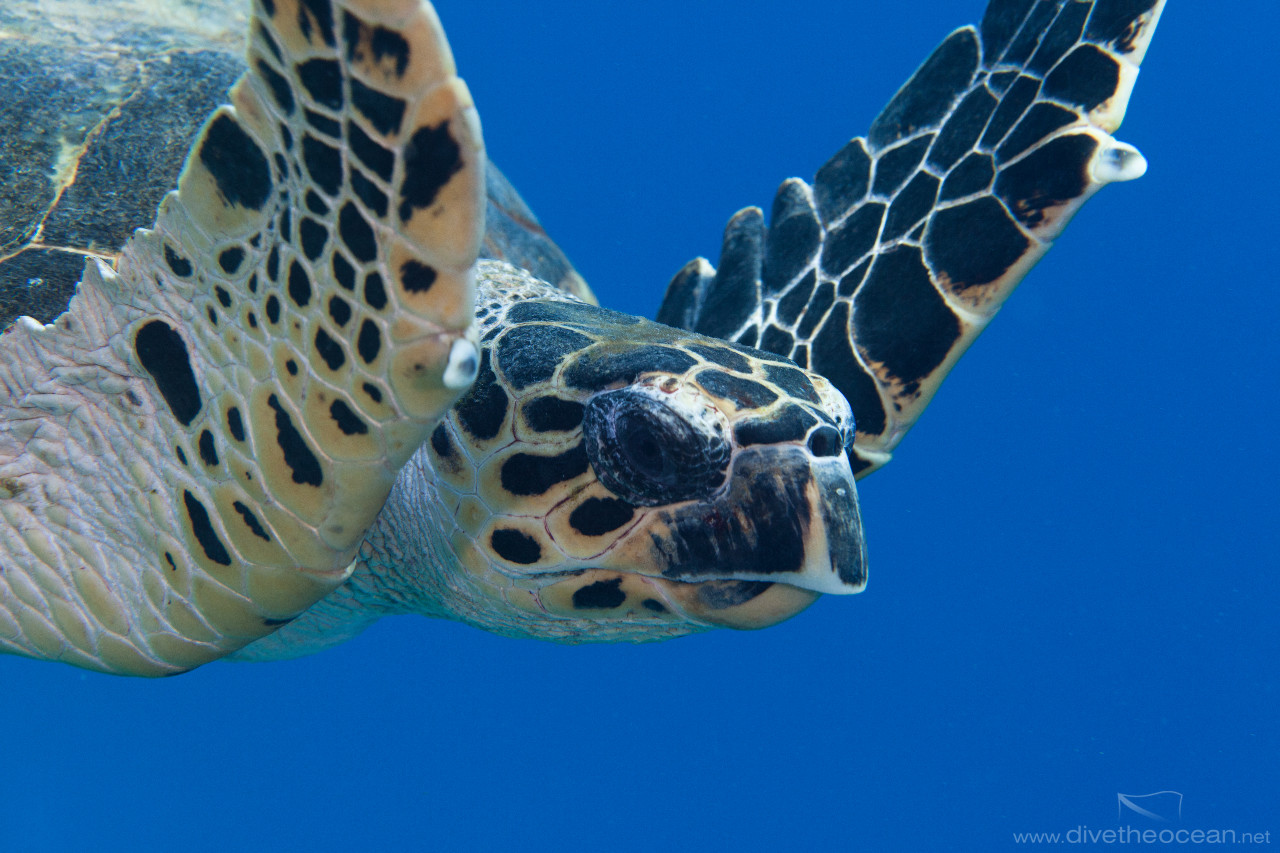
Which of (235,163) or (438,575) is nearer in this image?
(235,163)

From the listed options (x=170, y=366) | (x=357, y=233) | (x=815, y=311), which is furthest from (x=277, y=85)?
(x=815, y=311)

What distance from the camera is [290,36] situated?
32.0 inches

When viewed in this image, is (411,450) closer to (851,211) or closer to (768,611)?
(768,611)

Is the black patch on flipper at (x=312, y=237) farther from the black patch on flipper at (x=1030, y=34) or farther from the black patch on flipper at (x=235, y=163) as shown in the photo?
the black patch on flipper at (x=1030, y=34)

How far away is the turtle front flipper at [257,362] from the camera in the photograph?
0.81 meters

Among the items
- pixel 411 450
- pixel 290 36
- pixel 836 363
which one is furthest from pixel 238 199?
pixel 836 363

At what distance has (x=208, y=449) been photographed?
1173mm

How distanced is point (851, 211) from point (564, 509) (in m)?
1.18

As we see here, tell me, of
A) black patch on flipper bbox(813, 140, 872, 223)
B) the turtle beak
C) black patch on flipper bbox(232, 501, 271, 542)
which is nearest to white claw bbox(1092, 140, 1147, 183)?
black patch on flipper bbox(813, 140, 872, 223)

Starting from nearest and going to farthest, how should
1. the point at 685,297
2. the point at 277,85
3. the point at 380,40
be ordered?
the point at 380,40 < the point at 277,85 < the point at 685,297

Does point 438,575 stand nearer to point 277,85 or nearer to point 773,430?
point 773,430

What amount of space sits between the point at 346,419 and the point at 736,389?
563 millimetres

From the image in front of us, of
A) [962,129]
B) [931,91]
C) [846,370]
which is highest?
[931,91]

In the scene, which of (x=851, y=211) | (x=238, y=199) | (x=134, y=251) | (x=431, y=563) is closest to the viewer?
(x=238, y=199)
